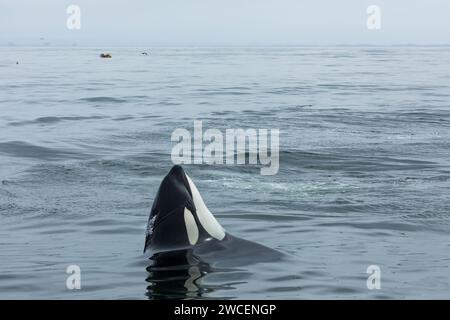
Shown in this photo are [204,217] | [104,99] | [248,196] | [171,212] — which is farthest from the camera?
[104,99]

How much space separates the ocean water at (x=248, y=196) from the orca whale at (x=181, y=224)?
41 cm

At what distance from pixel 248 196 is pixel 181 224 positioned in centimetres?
643

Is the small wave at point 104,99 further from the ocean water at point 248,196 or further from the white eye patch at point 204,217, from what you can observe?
the white eye patch at point 204,217

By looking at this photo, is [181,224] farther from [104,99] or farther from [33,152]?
[104,99]

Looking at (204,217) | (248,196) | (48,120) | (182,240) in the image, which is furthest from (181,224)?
(48,120)

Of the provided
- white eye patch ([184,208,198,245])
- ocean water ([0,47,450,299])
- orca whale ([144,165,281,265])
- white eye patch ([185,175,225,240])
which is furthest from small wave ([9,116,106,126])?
white eye patch ([184,208,198,245])

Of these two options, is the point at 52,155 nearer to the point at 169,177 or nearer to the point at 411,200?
the point at 411,200

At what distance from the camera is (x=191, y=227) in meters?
10.8

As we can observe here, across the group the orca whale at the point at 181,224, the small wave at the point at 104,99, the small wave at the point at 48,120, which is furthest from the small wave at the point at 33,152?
the small wave at the point at 104,99

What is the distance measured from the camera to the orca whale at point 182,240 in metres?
10.5

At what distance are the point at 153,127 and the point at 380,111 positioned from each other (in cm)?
1101

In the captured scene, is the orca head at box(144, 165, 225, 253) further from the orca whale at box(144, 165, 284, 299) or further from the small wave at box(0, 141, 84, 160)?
the small wave at box(0, 141, 84, 160)
